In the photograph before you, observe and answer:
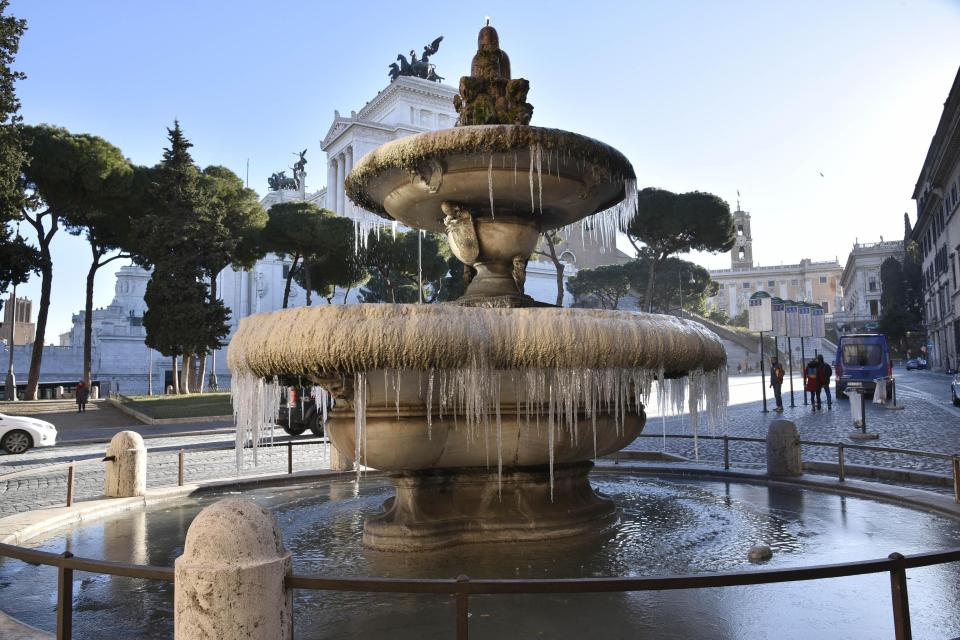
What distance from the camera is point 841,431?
15102 millimetres

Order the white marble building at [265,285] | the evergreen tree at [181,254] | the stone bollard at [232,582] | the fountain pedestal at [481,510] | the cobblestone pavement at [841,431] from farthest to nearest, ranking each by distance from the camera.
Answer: the white marble building at [265,285] → the evergreen tree at [181,254] → the cobblestone pavement at [841,431] → the fountain pedestal at [481,510] → the stone bollard at [232,582]

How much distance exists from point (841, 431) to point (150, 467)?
13.1 meters

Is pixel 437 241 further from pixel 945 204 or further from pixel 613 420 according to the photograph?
pixel 613 420

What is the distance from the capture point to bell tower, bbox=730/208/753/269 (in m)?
135

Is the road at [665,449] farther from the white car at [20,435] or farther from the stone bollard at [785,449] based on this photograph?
the stone bollard at [785,449]

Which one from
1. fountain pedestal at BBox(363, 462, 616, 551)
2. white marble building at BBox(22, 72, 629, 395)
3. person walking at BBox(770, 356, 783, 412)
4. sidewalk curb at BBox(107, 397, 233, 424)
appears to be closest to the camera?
fountain pedestal at BBox(363, 462, 616, 551)

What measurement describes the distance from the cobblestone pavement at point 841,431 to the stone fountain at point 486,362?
173 centimetres

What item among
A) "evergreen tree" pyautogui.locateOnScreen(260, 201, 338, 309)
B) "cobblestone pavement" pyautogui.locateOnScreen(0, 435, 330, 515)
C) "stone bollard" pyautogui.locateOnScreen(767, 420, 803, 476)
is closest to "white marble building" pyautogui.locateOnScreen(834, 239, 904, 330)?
"evergreen tree" pyautogui.locateOnScreen(260, 201, 338, 309)

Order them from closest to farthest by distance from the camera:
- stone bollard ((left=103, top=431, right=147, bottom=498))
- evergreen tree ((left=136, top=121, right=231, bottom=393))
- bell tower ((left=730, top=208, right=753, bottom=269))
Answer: stone bollard ((left=103, top=431, right=147, bottom=498)) → evergreen tree ((left=136, top=121, right=231, bottom=393)) → bell tower ((left=730, top=208, right=753, bottom=269))

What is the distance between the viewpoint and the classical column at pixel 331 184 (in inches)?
3010

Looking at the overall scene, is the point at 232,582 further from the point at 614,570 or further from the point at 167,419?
the point at 167,419

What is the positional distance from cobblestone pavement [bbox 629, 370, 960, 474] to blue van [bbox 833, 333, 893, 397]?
5.08ft

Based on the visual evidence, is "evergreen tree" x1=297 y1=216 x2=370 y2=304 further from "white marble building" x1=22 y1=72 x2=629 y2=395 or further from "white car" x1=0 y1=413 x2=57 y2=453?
"white car" x1=0 y1=413 x2=57 y2=453

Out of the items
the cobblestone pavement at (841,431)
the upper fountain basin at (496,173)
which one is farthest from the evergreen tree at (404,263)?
the upper fountain basin at (496,173)
